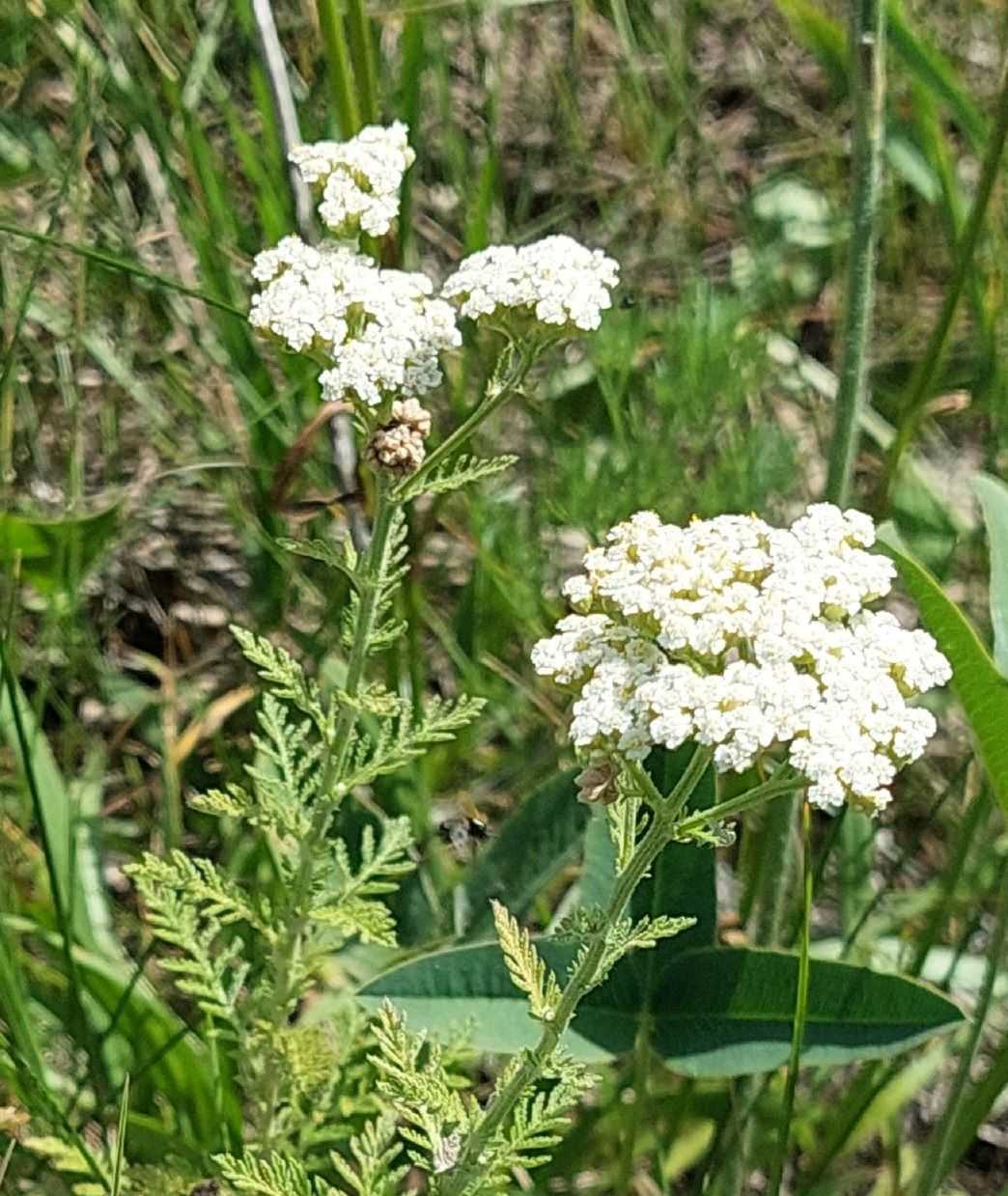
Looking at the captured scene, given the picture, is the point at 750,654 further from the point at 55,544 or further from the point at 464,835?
the point at 55,544

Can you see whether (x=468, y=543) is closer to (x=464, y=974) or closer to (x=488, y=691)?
(x=488, y=691)

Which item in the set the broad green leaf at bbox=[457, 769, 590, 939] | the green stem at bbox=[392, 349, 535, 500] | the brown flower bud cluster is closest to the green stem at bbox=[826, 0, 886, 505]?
the green stem at bbox=[392, 349, 535, 500]

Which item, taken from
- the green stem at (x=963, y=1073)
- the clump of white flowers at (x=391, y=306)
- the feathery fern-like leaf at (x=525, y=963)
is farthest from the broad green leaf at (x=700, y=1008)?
the clump of white flowers at (x=391, y=306)

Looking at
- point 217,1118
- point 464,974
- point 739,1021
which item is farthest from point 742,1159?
point 217,1118

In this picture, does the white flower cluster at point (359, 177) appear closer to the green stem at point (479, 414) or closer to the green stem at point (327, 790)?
the green stem at point (479, 414)

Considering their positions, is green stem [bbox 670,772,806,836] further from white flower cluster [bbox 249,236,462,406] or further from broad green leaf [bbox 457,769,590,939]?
broad green leaf [bbox 457,769,590,939]

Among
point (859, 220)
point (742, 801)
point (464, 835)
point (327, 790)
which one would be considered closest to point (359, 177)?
point (859, 220)
